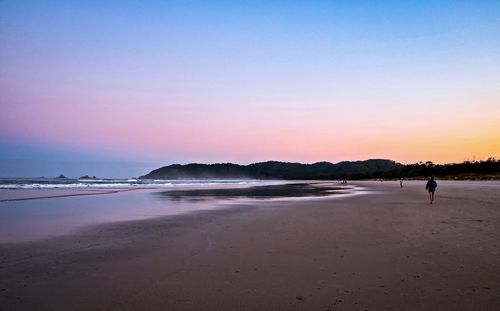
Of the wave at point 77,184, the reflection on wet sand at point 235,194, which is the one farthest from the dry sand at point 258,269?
the wave at point 77,184

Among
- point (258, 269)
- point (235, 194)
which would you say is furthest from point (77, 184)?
point (258, 269)

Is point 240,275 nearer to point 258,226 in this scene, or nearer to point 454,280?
point 454,280

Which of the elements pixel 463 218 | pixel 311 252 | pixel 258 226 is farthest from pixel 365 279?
pixel 463 218

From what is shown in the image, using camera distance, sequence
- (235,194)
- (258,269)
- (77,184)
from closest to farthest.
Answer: (258,269) < (235,194) < (77,184)

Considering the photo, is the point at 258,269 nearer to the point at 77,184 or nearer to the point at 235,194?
the point at 235,194

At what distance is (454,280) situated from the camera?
6.43m

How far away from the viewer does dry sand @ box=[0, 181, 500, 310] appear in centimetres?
550

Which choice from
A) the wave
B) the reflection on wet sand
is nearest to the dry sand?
the reflection on wet sand

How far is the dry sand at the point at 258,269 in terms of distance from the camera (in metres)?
5.50

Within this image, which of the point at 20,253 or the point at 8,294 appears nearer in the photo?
the point at 8,294

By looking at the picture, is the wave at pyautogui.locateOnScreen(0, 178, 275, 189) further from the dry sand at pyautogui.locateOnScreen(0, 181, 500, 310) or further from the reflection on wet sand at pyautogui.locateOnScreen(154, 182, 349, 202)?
the dry sand at pyautogui.locateOnScreen(0, 181, 500, 310)

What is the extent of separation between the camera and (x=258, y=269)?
23.8ft

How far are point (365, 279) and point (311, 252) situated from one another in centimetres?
227

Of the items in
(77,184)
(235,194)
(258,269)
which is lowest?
(258,269)
